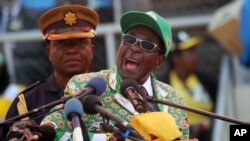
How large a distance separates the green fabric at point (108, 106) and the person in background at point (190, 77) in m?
3.98

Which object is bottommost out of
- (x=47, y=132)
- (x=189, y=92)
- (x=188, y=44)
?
(x=47, y=132)

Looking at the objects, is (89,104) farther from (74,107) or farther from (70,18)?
(70,18)

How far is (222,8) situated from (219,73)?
2.45 feet

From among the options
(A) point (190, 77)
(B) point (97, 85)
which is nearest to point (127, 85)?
(B) point (97, 85)

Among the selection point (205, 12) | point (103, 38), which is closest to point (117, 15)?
point (103, 38)

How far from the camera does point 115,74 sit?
5.99 metres

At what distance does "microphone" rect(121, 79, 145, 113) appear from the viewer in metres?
5.39

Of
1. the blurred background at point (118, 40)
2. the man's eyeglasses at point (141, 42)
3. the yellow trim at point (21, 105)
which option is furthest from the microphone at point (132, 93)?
the blurred background at point (118, 40)

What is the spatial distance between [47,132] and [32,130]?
93 mm

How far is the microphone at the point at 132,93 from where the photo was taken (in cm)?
539

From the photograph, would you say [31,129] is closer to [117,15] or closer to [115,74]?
[115,74]

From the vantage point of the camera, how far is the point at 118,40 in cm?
1085

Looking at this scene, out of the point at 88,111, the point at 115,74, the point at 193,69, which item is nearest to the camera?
the point at 88,111

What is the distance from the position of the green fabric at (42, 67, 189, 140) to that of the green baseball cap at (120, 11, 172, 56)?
0.29 meters
